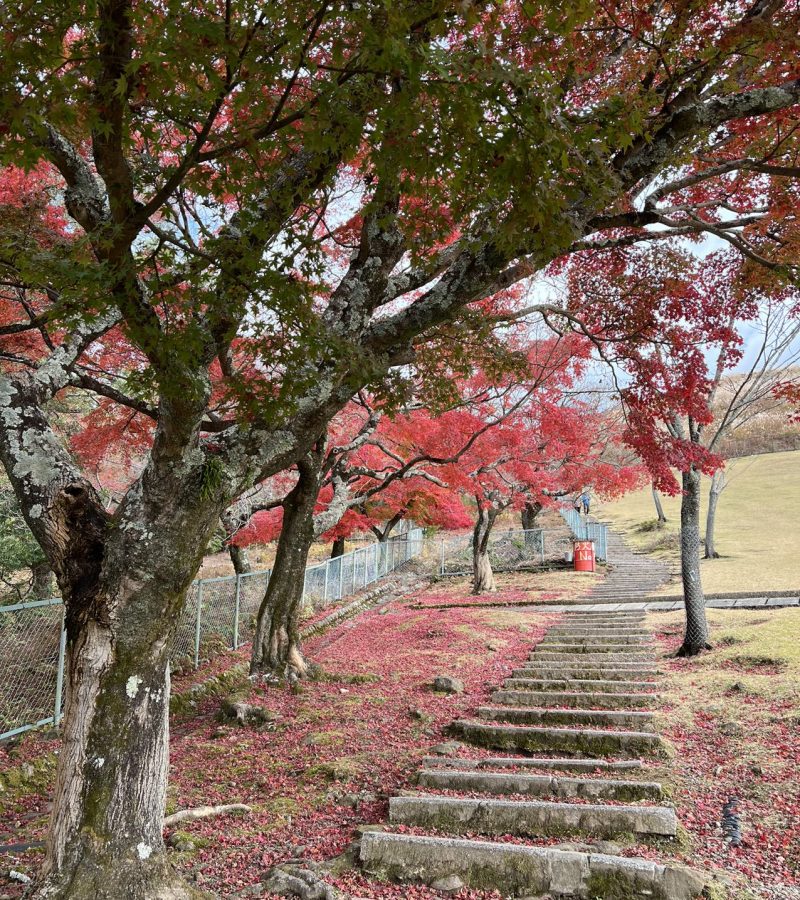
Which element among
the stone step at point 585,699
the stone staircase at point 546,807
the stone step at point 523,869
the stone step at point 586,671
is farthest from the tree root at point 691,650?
the stone step at point 523,869

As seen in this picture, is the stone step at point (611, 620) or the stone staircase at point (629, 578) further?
the stone staircase at point (629, 578)

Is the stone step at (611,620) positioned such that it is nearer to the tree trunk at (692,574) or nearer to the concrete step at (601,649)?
the concrete step at (601,649)

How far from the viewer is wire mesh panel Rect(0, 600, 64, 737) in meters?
7.21

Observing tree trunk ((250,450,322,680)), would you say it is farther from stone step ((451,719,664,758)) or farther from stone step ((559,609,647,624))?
stone step ((559,609,647,624))

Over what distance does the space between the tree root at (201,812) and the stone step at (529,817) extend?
1525mm

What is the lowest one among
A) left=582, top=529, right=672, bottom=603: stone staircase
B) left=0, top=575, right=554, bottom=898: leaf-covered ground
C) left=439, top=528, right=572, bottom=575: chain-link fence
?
left=0, top=575, right=554, bottom=898: leaf-covered ground

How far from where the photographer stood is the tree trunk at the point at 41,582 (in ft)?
43.1

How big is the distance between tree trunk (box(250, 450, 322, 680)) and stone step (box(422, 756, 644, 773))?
406 cm

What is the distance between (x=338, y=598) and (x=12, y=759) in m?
12.5

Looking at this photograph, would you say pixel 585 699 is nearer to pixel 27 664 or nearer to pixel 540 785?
pixel 540 785

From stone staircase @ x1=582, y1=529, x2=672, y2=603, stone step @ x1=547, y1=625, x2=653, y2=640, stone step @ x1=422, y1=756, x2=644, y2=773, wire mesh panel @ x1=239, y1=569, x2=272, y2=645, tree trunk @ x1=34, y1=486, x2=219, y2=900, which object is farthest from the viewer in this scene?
stone staircase @ x1=582, y1=529, x2=672, y2=603

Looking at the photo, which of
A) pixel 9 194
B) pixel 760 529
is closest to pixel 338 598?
pixel 9 194

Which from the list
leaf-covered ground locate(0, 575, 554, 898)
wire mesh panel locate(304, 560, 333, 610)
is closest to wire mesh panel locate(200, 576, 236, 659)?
leaf-covered ground locate(0, 575, 554, 898)

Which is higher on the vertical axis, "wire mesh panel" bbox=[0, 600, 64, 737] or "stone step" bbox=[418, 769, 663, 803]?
"wire mesh panel" bbox=[0, 600, 64, 737]
